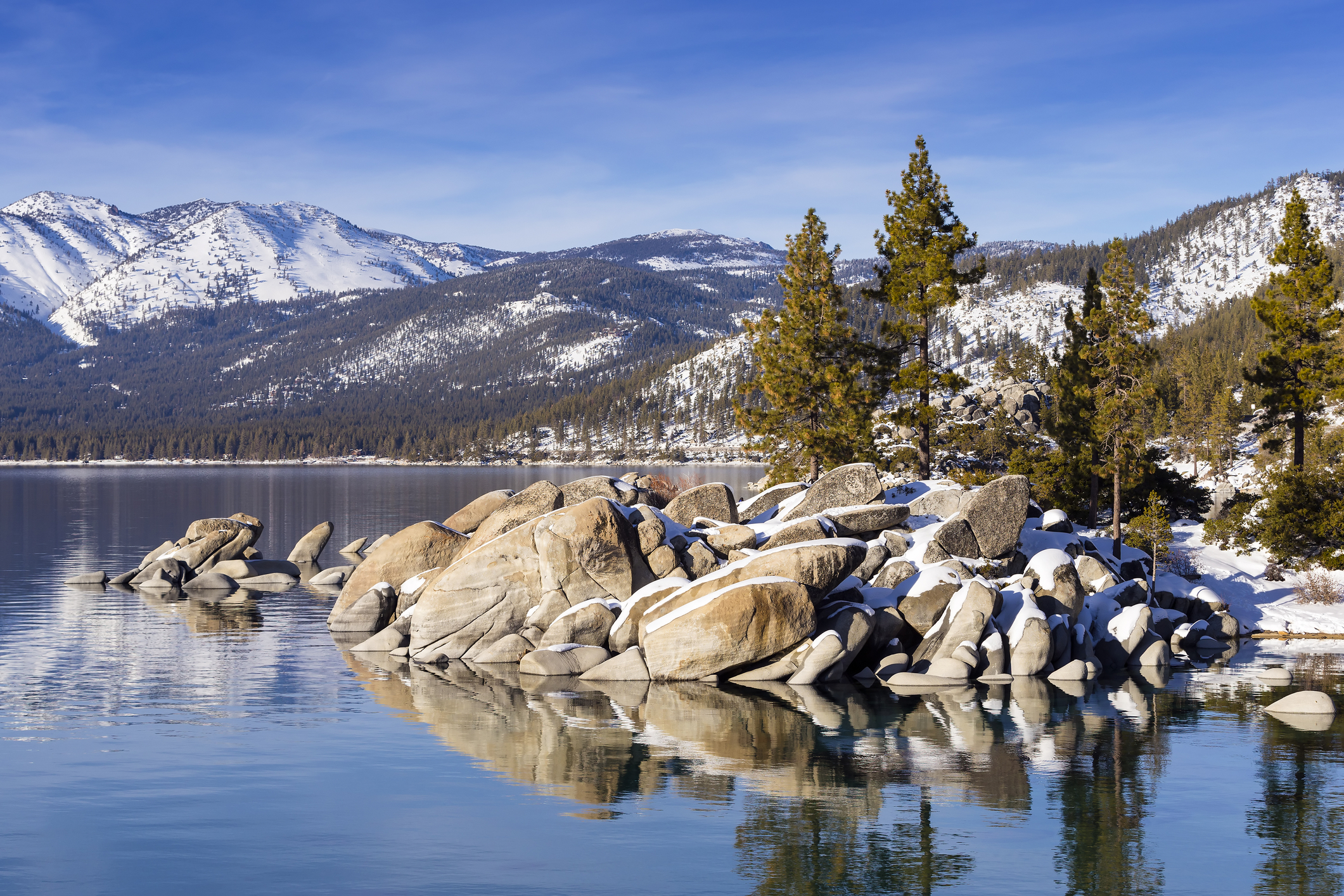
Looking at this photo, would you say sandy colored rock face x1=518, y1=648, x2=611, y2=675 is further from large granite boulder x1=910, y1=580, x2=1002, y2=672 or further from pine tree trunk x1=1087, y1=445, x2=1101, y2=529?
pine tree trunk x1=1087, y1=445, x2=1101, y2=529

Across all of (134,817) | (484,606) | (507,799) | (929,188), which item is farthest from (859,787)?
(929,188)

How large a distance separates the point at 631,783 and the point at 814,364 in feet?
109

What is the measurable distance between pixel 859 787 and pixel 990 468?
143 ft

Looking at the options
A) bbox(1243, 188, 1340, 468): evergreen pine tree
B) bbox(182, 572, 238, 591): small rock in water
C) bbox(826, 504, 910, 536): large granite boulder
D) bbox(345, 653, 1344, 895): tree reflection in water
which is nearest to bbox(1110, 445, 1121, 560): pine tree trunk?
bbox(1243, 188, 1340, 468): evergreen pine tree

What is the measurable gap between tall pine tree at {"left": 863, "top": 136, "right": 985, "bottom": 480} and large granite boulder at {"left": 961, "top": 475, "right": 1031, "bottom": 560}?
11.3 m

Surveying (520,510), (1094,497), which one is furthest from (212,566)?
(1094,497)

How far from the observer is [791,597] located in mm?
29578

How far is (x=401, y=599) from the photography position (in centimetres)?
3922

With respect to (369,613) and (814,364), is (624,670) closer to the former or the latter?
(369,613)

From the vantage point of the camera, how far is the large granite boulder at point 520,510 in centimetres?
4009

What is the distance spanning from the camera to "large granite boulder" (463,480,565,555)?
132ft

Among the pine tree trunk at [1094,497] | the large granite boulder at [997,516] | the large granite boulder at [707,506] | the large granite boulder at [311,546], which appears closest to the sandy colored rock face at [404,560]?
the large granite boulder at [707,506]

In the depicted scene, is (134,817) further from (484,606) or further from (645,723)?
(484,606)

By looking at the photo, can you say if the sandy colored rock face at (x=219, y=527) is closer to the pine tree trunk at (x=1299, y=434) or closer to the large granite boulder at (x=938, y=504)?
the large granite boulder at (x=938, y=504)
